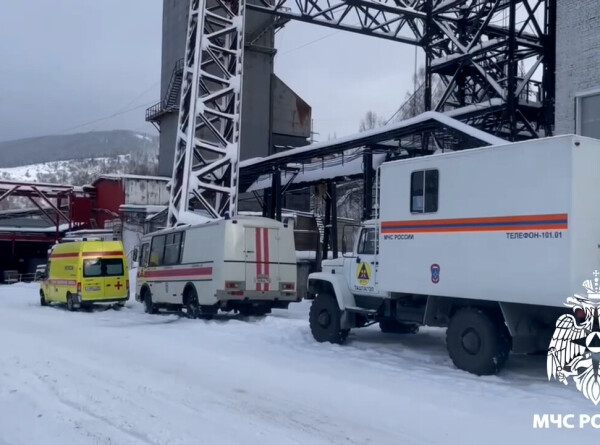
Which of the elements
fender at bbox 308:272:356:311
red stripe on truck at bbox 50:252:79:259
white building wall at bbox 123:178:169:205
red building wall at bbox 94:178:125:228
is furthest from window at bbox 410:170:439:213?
red building wall at bbox 94:178:125:228

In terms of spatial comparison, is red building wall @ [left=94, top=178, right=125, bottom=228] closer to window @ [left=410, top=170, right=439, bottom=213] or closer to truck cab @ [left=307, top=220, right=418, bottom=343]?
truck cab @ [left=307, top=220, right=418, bottom=343]

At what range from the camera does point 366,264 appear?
13.9 m

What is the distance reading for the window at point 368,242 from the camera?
1379 centimetres

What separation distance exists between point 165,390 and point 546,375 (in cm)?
612

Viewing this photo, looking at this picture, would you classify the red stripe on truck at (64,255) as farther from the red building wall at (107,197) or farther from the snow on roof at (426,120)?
the red building wall at (107,197)

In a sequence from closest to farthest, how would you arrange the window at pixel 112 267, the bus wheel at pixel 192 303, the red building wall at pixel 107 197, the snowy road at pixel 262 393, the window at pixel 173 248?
the snowy road at pixel 262 393 < the bus wheel at pixel 192 303 < the window at pixel 173 248 < the window at pixel 112 267 < the red building wall at pixel 107 197

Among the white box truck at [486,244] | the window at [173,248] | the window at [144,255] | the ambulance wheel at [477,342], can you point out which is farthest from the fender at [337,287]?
the window at [144,255]

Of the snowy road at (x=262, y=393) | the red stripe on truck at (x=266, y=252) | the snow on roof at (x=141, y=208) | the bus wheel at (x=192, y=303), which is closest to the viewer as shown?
the snowy road at (x=262, y=393)

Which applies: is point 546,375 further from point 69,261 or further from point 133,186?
point 133,186

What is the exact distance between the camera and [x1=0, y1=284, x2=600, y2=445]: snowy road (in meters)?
7.66

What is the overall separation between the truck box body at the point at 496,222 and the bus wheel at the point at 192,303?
26.6 ft

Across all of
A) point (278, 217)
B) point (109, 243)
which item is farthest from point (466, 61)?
point (109, 243)

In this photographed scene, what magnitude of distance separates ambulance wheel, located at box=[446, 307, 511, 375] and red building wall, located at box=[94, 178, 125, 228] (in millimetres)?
42833

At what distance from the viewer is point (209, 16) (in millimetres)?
30828
